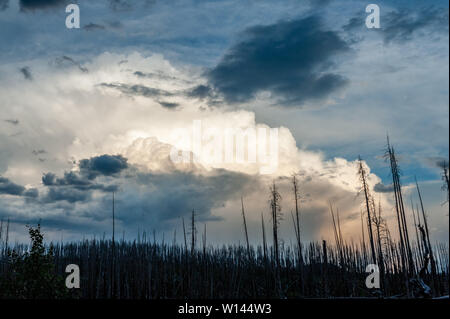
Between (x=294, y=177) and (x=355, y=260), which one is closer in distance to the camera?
(x=294, y=177)

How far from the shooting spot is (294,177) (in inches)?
1686

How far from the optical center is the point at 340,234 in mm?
45969
